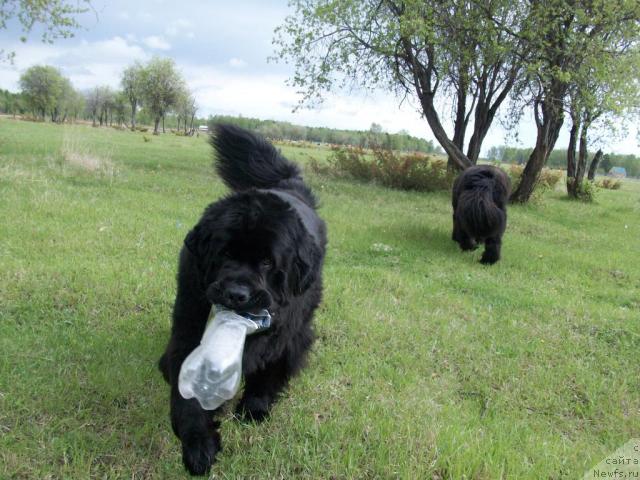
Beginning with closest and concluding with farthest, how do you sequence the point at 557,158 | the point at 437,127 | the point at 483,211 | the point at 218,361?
the point at 218,361, the point at 483,211, the point at 437,127, the point at 557,158

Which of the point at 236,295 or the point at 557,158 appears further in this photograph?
the point at 557,158

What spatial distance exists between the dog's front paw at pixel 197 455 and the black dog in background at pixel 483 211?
600 centimetres

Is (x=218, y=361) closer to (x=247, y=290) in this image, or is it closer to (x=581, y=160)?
(x=247, y=290)

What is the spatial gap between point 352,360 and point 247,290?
1.96 meters

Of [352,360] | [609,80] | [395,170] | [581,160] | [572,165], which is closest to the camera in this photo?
[352,360]

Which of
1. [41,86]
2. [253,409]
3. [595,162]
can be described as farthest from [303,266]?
[41,86]

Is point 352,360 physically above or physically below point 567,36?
below

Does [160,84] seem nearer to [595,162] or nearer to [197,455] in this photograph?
[595,162]

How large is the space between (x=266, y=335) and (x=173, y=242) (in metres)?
4.11

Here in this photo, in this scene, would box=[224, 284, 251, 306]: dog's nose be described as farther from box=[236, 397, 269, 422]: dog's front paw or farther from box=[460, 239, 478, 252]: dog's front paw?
box=[460, 239, 478, 252]: dog's front paw

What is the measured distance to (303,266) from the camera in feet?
9.25

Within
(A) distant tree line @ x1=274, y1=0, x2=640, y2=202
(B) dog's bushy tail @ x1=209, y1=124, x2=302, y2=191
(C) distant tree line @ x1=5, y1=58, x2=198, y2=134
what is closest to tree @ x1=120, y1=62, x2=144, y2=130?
(C) distant tree line @ x1=5, y1=58, x2=198, y2=134

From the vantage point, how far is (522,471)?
2750 millimetres

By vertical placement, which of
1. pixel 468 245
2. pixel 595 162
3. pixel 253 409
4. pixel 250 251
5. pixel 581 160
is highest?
pixel 595 162
